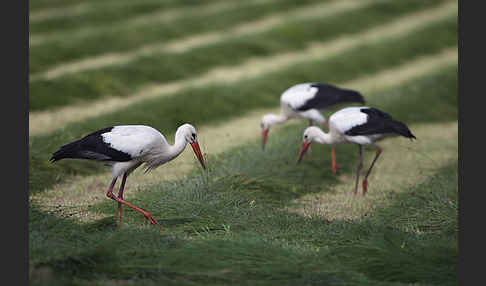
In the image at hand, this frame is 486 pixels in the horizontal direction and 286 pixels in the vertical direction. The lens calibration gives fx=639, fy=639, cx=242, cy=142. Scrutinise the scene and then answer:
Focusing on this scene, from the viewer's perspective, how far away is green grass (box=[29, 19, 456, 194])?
7061 millimetres

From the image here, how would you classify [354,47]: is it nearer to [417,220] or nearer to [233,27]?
[233,27]

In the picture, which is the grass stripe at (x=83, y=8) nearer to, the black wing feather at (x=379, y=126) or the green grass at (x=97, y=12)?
the green grass at (x=97, y=12)

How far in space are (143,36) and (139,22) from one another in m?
1.06

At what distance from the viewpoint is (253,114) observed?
10.1m

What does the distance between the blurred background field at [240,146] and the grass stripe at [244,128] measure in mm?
37

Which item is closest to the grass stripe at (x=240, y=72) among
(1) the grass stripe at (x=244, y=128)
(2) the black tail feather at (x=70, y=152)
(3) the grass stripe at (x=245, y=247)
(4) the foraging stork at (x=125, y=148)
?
(1) the grass stripe at (x=244, y=128)

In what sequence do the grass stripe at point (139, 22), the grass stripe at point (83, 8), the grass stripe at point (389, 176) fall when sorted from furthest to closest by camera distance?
the grass stripe at point (83, 8) < the grass stripe at point (139, 22) < the grass stripe at point (389, 176)

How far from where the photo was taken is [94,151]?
5.17 m

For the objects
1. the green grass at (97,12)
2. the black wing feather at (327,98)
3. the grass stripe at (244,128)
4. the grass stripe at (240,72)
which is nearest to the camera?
the grass stripe at (244,128)

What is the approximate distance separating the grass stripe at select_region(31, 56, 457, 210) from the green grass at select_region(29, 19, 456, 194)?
0.18 m

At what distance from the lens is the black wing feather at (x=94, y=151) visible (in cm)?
512

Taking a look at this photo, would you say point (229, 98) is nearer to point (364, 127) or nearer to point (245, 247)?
point (364, 127)

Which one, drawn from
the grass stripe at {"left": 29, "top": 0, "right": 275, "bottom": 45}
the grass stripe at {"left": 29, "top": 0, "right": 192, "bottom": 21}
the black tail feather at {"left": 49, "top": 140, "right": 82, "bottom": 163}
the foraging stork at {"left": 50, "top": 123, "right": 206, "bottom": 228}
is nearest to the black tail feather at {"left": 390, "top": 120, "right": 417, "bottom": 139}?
the foraging stork at {"left": 50, "top": 123, "right": 206, "bottom": 228}

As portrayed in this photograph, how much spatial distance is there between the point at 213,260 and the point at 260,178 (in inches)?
91.6
